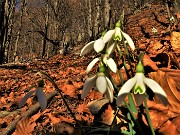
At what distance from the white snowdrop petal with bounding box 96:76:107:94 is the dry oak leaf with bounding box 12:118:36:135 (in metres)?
1.50

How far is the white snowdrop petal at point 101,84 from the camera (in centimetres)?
149

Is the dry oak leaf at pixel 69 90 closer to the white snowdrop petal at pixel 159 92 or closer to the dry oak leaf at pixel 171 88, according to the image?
the dry oak leaf at pixel 171 88

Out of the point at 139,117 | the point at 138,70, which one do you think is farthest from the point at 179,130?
the point at 138,70

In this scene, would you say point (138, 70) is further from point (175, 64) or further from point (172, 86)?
point (175, 64)

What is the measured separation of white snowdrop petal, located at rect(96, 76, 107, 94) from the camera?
1487 millimetres

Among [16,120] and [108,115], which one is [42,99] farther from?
[16,120]

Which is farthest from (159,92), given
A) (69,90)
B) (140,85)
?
(69,90)

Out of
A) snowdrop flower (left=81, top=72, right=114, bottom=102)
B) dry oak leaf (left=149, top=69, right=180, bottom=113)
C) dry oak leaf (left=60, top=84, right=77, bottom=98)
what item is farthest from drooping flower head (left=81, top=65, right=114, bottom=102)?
dry oak leaf (left=60, top=84, right=77, bottom=98)

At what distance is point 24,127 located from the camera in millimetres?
2883

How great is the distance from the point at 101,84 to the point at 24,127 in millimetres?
1636

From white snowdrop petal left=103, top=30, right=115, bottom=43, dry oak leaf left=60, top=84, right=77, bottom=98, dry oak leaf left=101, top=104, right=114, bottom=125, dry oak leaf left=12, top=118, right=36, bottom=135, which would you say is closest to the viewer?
white snowdrop petal left=103, top=30, right=115, bottom=43

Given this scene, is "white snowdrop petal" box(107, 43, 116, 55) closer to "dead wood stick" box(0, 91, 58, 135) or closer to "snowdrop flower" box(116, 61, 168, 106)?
"snowdrop flower" box(116, 61, 168, 106)

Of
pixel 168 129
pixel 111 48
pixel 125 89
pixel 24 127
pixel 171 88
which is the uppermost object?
pixel 111 48

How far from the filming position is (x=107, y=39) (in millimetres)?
1601
